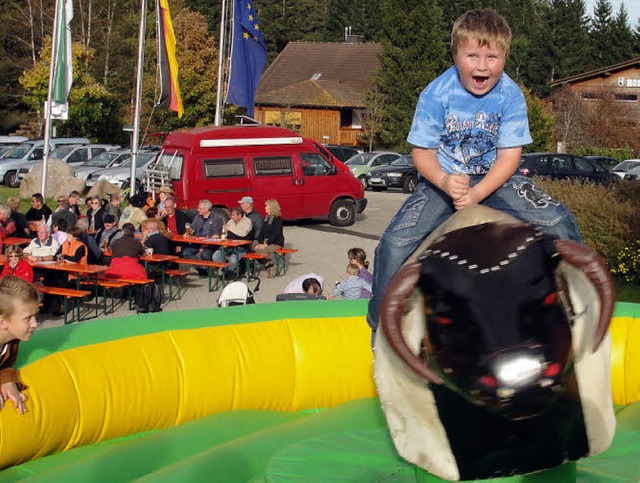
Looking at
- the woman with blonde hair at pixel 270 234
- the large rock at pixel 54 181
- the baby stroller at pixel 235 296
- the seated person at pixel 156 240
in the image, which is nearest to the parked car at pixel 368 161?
the large rock at pixel 54 181

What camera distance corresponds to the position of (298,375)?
748 cm

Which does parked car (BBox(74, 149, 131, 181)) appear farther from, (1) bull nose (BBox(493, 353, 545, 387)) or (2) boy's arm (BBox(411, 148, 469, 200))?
(1) bull nose (BBox(493, 353, 545, 387))

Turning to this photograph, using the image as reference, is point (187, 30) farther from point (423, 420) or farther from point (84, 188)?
point (423, 420)

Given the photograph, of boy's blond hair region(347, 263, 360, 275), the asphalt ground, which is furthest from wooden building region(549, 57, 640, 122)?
boy's blond hair region(347, 263, 360, 275)

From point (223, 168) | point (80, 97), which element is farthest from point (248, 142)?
point (80, 97)

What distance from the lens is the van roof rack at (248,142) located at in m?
21.0

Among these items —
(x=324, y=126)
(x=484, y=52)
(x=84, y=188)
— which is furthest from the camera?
(x=324, y=126)

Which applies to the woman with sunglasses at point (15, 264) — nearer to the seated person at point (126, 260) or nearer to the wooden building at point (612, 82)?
the seated person at point (126, 260)

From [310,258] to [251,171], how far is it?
331 cm

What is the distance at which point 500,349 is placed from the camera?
Result: 139 inches

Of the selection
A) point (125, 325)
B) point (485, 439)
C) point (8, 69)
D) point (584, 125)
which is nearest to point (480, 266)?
point (485, 439)

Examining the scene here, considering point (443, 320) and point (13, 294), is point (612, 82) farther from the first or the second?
point (443, 320)

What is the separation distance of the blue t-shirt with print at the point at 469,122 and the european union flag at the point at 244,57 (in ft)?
61.9

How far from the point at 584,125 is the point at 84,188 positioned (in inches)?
1131
